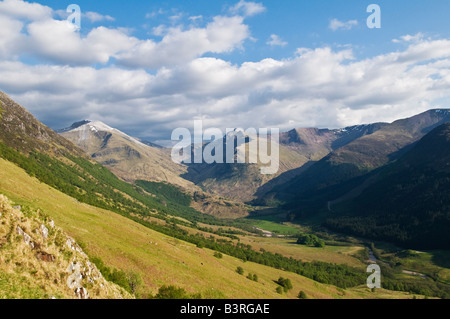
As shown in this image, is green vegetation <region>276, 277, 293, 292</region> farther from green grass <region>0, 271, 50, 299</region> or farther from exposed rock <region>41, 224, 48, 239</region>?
green grass <region>0, 271, 50, 299</region>

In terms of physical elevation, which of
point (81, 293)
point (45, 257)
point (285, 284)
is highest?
point (45, 257)

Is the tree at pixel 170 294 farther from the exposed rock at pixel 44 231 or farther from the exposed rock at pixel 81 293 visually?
the exposed rock at pixel 44 231

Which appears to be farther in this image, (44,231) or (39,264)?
(44,231)

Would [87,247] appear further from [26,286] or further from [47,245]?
[26,286]

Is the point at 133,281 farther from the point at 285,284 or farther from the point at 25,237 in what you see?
the point at 285,284

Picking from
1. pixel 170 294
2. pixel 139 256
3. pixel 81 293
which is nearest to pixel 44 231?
pixel 81 293

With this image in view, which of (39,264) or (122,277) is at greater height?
(39,264)

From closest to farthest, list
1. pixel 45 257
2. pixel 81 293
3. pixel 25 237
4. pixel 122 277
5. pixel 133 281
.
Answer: pixel 25 237 < pixel 45 257 < pixel 81 293 < pixel 122 277 < pixel 133 281

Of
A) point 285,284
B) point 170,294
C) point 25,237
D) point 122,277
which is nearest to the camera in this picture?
point 25,237

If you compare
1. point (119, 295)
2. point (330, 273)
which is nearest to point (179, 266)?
point (119, 295)
